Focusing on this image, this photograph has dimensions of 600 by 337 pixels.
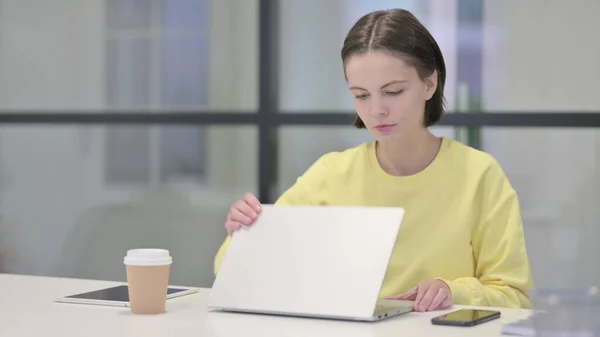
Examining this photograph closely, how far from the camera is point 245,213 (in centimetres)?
145

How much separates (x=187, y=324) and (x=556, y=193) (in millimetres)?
2048

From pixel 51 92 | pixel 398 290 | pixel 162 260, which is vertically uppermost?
pixel 51 92

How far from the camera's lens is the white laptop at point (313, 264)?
1.29 metres

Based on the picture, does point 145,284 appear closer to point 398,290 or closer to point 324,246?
point 324,246

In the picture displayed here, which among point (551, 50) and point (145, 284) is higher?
point (551, 50)

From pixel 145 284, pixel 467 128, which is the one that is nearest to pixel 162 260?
pixel 145 284

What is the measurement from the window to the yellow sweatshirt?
1.70 meters

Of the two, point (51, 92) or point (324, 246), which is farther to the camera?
point (51, 92)

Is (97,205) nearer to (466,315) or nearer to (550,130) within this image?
(550,130)

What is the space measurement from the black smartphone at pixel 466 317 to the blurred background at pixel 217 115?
1.77 metres

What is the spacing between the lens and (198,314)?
136 centimetres

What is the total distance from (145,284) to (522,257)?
704mm

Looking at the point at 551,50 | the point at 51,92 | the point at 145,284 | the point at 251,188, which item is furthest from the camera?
the point at 51,92

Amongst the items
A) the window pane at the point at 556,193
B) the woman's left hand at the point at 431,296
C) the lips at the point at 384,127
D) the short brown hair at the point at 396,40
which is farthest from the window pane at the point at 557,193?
the woman's left hand at the point at 431,296
